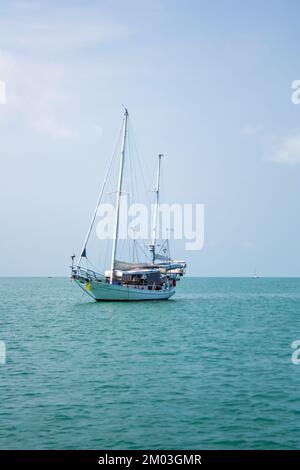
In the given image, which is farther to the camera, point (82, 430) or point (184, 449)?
point (82, 430)

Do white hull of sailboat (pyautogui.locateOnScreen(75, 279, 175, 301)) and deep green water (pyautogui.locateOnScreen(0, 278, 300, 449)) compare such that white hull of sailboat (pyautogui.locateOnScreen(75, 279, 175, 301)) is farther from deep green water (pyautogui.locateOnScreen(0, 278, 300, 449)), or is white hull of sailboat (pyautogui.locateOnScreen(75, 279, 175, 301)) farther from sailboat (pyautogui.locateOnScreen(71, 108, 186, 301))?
deep green water (pyautogui.locateOnScreen(0, 278, 300, 449))

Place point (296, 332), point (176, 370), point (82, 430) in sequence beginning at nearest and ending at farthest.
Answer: point (82, 430), point (176, 370), point (296, 332)

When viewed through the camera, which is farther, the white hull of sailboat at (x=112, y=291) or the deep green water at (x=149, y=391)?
the white hull of sailboat at (x=112, y=291)

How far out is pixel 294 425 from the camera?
16.0 meters

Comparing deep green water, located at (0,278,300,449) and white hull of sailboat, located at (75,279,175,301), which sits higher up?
white hull of sailboat, located at (75,279,175,301)

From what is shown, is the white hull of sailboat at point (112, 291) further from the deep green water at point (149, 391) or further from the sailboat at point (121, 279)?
the deep green water at point (149, 391)

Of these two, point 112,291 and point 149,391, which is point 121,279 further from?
point 149,391

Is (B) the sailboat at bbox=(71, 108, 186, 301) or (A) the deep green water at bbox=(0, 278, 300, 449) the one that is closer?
(A) the deep green water at bbox=(0, 278, 300, 449)

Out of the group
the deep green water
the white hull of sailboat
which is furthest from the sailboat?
the deep green water

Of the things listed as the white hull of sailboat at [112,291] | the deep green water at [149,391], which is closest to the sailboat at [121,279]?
the white hull of sailboat at [112,291]

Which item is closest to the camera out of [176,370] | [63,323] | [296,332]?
[176,370]
